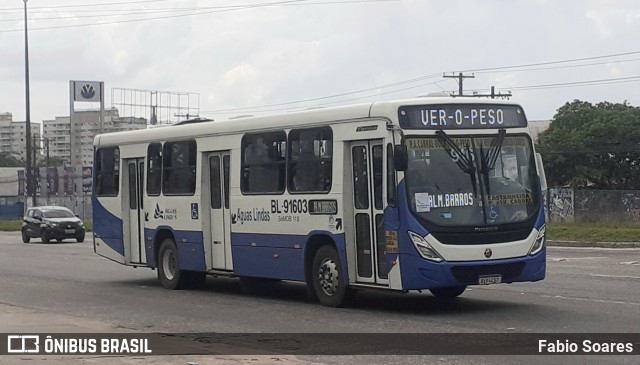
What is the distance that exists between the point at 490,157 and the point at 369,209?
180cm

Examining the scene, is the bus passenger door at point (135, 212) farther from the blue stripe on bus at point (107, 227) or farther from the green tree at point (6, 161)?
the green tree at point (6, 161)

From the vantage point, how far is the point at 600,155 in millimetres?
Answer: 70688

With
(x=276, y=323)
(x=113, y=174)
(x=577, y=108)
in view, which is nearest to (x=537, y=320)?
(x=276, y=323)

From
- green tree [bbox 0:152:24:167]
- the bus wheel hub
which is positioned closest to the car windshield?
the bus wheel hub

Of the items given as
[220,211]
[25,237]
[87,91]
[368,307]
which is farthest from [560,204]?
[87,91]

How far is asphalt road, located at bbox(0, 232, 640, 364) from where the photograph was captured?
1295cm

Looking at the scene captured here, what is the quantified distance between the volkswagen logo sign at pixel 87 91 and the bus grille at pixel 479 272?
2872 inches

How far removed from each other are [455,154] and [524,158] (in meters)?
1.15

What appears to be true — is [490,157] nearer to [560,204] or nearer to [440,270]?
[440,270]

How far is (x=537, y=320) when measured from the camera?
1343 cm

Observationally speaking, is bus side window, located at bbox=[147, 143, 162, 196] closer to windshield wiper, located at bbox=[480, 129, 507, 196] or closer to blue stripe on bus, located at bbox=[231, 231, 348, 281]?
blue stripe on bus, located at bbox=[231, 231, 348, 281]

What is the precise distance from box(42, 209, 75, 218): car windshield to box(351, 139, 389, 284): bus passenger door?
105ft

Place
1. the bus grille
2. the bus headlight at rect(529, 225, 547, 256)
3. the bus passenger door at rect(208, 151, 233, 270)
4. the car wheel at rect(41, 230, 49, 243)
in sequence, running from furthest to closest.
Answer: the car wheel at rect(41, 230, 49, 243) < the bus passenger door at rect(208, 151, 233, 270) < the bus headlight at rect(529, 225, 547, 256) < the bus grille

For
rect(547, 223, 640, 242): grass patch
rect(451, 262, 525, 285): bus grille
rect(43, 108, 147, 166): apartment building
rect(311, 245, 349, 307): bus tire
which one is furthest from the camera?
rect(43, 108, 147, 166): apartment building
